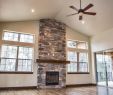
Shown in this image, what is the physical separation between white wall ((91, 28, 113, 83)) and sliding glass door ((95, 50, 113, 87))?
33 cm

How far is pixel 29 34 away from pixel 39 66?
2.00 m

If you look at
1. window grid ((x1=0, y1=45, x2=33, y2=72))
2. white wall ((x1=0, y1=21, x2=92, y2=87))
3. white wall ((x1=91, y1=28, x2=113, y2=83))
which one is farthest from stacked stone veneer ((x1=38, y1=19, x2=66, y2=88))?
white wall ((x1=91, y1=28, x2=113, y2=83))

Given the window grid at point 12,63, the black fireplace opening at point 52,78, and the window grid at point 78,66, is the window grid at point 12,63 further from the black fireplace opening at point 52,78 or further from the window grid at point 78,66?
the window grid at point 78,66

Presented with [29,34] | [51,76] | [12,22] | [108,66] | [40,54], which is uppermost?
[12,22]

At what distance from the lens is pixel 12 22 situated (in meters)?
7.61

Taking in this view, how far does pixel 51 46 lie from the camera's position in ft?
27.2

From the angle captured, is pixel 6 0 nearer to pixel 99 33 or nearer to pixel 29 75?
pixel 29 75

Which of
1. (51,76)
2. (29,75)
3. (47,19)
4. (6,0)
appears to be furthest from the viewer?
(47,19)

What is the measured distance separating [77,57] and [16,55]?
13.1 feet

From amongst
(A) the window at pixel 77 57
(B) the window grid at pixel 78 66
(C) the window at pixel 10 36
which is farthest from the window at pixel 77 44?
(C) the window at pixel 10 36

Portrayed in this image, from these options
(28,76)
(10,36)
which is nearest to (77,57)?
(28,76)

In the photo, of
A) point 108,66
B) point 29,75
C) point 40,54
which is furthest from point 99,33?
point 29,75

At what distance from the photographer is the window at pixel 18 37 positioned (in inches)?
295

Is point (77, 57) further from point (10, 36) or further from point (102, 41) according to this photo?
point (10, 36)
